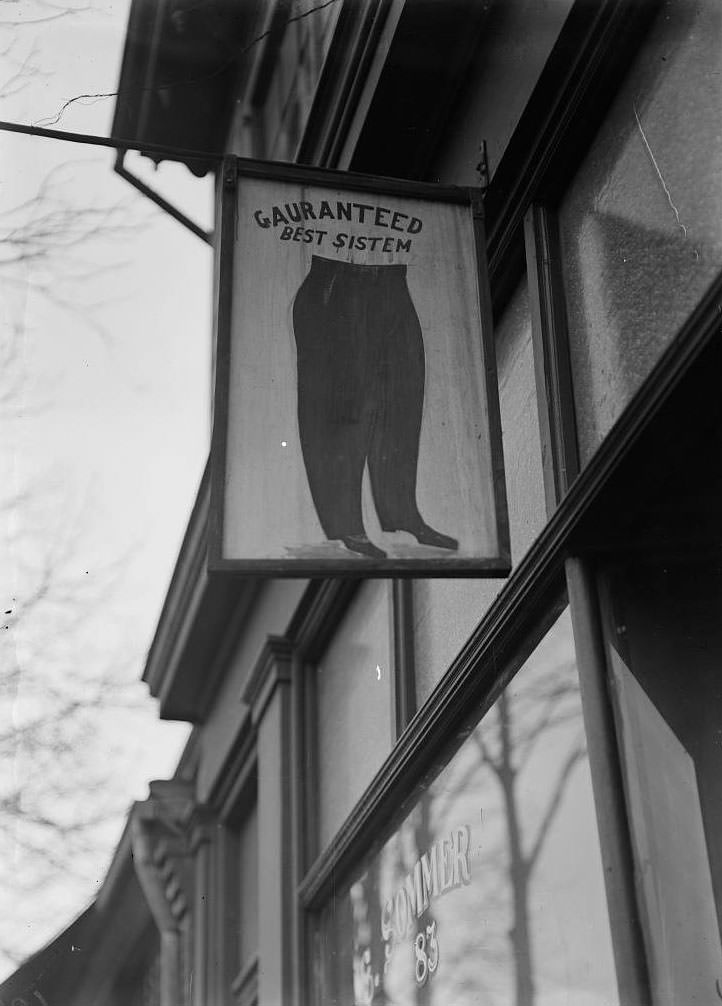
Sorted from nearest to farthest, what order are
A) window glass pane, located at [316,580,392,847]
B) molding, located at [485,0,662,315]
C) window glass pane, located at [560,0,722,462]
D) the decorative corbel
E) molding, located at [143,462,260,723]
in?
window glass pane, located at [560,0,722,462] → molding, located at [485,0,662,315] → window glass pane, located at [316,580,392,847] → molding, located at [143,462,260,723] → the decorative corbel

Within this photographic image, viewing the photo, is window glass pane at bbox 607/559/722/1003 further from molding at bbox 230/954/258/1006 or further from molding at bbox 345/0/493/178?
molding at bbox 230/954/258/1006

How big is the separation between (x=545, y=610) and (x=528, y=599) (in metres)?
0.06

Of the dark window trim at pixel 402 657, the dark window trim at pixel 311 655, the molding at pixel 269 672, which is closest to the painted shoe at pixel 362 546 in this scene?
the dark window trim at pixel 402 657

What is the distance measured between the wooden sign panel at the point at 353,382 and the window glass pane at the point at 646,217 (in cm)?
34

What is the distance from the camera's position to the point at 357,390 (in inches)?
157

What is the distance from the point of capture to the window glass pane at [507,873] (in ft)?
12.3

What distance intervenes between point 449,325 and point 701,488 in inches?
40.2

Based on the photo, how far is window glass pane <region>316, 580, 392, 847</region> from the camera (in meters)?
6.23

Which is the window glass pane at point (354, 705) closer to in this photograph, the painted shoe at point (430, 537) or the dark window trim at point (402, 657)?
the dark window trim at point (402, 657)

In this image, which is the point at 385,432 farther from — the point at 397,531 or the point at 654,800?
the point at 654,800

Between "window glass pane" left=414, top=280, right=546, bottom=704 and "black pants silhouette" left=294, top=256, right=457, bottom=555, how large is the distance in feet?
2.34

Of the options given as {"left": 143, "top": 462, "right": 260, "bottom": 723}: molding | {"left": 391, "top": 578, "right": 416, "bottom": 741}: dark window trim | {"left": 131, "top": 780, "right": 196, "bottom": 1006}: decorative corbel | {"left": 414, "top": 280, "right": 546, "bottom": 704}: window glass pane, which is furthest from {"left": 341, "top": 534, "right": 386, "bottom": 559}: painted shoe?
{"left": 131, "top": 780, "right": 196, "bottom": 1006}: decorative corbel

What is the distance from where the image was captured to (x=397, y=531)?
372 cm

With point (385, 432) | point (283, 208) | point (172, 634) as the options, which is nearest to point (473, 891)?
point (385, 432)
